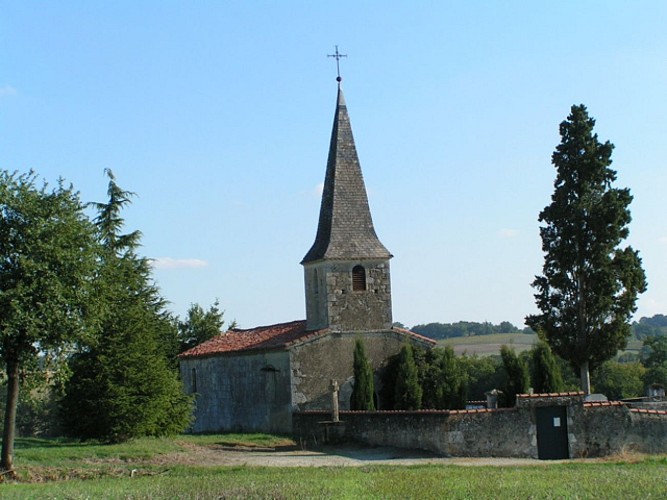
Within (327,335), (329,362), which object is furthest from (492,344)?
(329,362)

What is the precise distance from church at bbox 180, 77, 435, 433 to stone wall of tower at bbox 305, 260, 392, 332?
0.15 ft

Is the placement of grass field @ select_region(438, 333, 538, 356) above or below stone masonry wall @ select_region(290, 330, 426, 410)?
above

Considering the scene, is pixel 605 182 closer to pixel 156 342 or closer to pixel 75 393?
pixel 156 342

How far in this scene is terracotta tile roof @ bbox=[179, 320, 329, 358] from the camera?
40.9 m

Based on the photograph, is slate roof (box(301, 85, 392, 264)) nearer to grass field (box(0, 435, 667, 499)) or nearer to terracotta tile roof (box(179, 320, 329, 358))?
terracotta tile roof (box(179, 320, 329, 358))

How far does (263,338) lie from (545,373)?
Result: 13786 mm

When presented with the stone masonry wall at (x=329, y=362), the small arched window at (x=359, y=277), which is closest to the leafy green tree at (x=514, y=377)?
the stone masonry wall at (x=329, y=362)

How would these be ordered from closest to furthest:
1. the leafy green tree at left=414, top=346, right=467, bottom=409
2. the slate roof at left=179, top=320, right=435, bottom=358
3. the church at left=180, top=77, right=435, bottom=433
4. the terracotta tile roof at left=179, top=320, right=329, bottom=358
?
the leafy green tree at left=414, top=346, right=467, bottom=409 → the church at left=180, top=77, right=435, bottom=433 → the slate roof at left=179, top=320, right=435, bottom=358 → the terracotta tile roof at left=179, top=320, right=329, bottom=358

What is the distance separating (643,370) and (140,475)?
62526 millimetres

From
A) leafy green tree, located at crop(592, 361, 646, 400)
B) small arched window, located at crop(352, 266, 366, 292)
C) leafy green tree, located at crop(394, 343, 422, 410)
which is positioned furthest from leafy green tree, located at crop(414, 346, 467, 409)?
leafy green tree, located at crop(592, 361, 646, 400)

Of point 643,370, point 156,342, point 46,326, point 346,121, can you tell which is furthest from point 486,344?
point 46,326

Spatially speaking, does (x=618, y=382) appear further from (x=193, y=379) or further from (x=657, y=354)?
(x=193, y=379)

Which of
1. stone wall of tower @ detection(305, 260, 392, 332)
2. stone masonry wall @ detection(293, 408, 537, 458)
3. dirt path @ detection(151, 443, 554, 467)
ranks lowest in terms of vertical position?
dirt path @ detection(151, 443, 554, 467)

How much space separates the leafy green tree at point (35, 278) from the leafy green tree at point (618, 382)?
53121 mm
